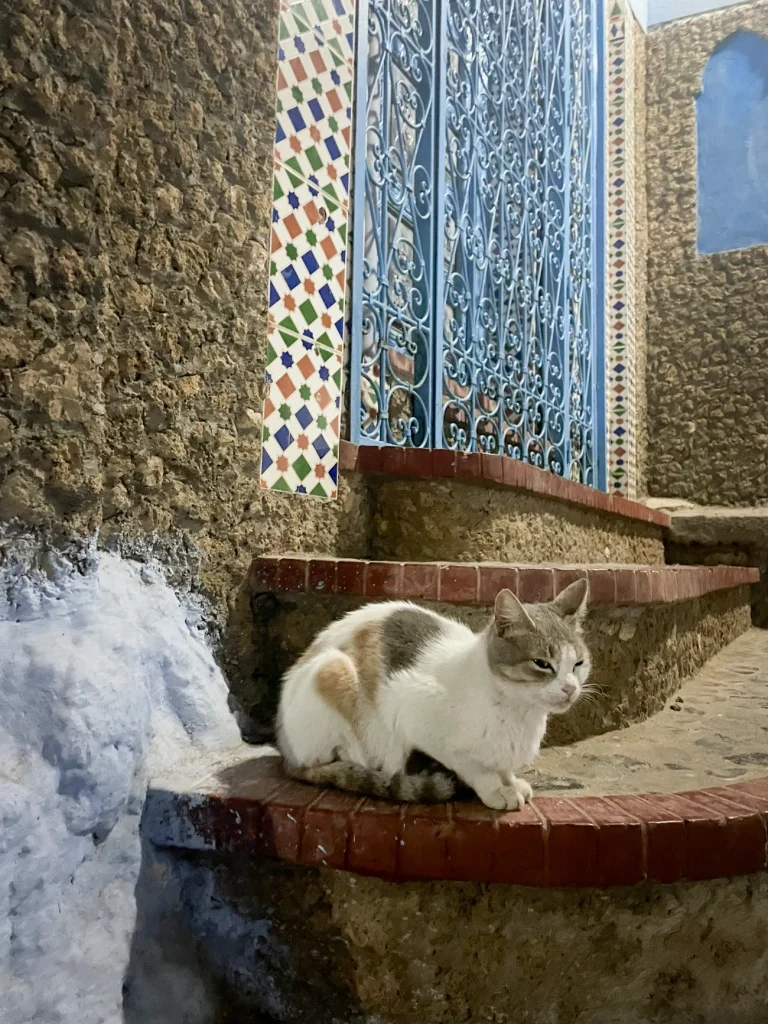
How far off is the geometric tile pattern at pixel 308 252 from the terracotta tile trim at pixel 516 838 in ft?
2.98

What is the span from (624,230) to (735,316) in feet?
3.82

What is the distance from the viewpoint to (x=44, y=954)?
1.19 meters

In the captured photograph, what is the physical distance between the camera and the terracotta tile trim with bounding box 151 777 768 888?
4.12 feet

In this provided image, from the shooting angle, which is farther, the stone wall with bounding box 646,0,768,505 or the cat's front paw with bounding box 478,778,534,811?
the stone wall with bounding box 646,0,768,505

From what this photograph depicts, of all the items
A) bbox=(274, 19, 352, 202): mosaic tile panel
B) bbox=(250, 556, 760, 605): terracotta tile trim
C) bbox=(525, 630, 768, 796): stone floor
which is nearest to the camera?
bbox=(525, 630, 768, 796): stone floor

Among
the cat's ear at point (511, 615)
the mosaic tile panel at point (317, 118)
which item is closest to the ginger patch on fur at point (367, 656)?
the cat's ear at point (511, 615)

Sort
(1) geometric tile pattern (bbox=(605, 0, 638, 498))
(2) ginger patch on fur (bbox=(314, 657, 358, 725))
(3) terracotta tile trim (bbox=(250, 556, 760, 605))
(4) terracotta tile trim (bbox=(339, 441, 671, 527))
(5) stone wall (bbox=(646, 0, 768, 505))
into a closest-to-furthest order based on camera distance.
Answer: (2) ginger patch on fur (bbox=(314, 657, 358, 725)) < (3) terracotta tile trim (bbox=(250, 556, 760, 605)) < (4) terracotta tile trim (bbox=(339, 441, 671, 527)) < (1) geometric tile pattern (bbox=(605, 0, 638, 498)) < (5) stone wall (bbox=(646, 0, 768, 505))

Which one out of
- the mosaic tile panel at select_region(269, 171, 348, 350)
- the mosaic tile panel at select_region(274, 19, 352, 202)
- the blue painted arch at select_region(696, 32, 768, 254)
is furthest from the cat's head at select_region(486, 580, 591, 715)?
the blue painted arch at select_region(696, 32, 768, 254)

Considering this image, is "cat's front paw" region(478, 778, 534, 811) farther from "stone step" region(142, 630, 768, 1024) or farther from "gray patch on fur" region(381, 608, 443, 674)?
"gray patch on fur" region(381, 608, 443, 674)

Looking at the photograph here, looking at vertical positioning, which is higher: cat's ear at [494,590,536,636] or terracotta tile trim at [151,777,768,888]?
cat's ear at [494,590,536,636]

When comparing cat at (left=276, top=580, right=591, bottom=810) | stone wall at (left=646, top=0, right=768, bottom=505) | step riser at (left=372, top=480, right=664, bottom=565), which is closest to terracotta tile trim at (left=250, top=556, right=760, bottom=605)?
cat at (left=276, top=580, right=591, bottom=810)

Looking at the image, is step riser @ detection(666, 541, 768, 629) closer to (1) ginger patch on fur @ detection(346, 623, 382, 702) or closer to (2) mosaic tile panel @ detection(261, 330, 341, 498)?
(2) mosaic tile panel @ detection(261, 330, 341, 498)

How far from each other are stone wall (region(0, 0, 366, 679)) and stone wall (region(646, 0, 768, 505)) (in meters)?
4.66

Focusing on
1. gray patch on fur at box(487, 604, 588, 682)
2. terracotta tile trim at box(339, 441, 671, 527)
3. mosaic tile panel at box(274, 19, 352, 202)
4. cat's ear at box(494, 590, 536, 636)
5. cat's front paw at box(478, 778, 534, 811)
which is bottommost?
cat's front paw at box(478, 778, 534, 811)
